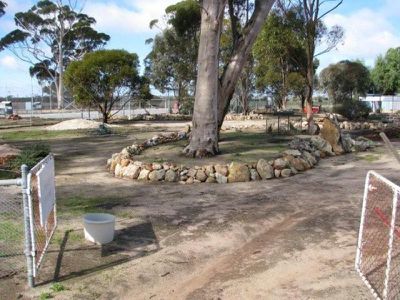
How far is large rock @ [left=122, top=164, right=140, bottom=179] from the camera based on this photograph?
36.0 ft

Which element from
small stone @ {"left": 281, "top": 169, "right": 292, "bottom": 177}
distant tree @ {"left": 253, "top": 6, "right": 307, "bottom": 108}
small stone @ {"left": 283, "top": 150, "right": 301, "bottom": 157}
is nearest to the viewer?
small stone @ {"left": 281, "top": 169, "right": 292, "bottom": 177}

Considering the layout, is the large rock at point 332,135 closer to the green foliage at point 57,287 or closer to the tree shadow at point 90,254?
the tree shadow at point 90,254

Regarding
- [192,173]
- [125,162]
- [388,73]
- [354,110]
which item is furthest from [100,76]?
[388,73]

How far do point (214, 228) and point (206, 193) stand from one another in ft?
7.75

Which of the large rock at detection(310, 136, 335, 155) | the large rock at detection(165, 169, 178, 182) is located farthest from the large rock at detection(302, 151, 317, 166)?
the large rock at detection(165, 169, 178, 182)

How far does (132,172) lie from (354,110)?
70.3ft

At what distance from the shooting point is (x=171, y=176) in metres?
10.7

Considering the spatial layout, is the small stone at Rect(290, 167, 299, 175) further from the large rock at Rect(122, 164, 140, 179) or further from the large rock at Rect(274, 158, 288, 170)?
the large rock at Rect(122, 164, 140, 179)

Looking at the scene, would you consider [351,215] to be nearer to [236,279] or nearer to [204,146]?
[236,279]

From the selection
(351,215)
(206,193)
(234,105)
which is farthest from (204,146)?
(234,105)

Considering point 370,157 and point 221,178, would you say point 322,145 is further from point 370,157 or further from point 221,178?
point 221,178

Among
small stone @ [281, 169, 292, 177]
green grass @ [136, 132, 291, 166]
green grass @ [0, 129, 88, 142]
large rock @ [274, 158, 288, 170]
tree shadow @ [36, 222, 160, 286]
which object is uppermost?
green grass @ [0, 129, 88, 142]

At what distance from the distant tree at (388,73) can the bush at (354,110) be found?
130ft

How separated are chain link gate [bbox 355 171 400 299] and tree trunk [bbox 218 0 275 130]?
6.64m
